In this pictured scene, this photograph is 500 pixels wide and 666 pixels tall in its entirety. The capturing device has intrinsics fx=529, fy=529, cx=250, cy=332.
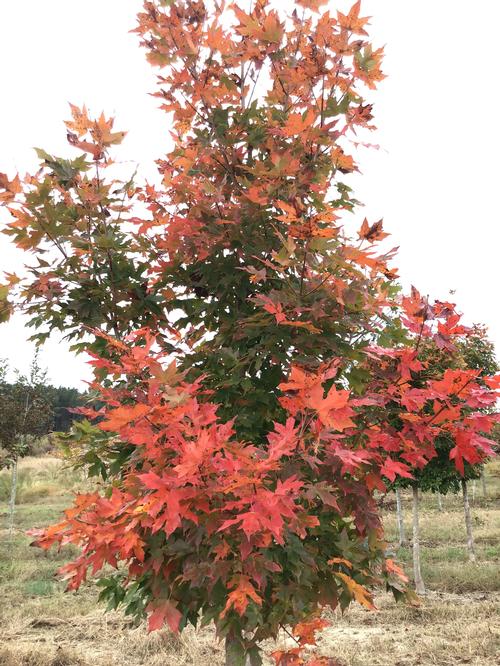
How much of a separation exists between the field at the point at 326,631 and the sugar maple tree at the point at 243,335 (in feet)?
10.0

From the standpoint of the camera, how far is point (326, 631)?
662 centimetres

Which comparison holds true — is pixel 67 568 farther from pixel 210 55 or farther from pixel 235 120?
pixel 210 55

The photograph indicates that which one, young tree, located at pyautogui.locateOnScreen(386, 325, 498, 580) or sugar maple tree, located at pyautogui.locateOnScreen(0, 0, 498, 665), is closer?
sugar maple tree, located at pyautogui.locateOnScreen(0, 0, 498, 665)

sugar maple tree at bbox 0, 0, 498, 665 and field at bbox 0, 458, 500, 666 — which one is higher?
sugar maple tree at bbox 0, 0, 498, 665

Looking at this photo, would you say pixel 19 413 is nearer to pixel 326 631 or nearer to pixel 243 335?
pixel 326 631

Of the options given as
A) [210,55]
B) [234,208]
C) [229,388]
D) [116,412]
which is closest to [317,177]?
[234,208]

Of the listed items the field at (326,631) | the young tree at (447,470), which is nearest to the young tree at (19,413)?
the field at (326,631)

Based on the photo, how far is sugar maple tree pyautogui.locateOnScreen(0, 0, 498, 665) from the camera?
6.45 ft

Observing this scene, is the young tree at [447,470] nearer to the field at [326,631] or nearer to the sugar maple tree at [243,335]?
the field at [326,631]

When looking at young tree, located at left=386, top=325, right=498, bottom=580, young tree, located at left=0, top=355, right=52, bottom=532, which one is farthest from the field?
young tree, located at left=0, top=355, right=52, bottom=532

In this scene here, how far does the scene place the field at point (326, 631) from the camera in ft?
18.1

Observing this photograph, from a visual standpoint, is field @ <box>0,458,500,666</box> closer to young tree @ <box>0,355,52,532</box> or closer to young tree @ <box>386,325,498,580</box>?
young tree @ <box>386,325,498,580</box>

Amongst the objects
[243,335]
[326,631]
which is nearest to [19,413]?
[326,631]

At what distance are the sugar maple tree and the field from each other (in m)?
3.06
